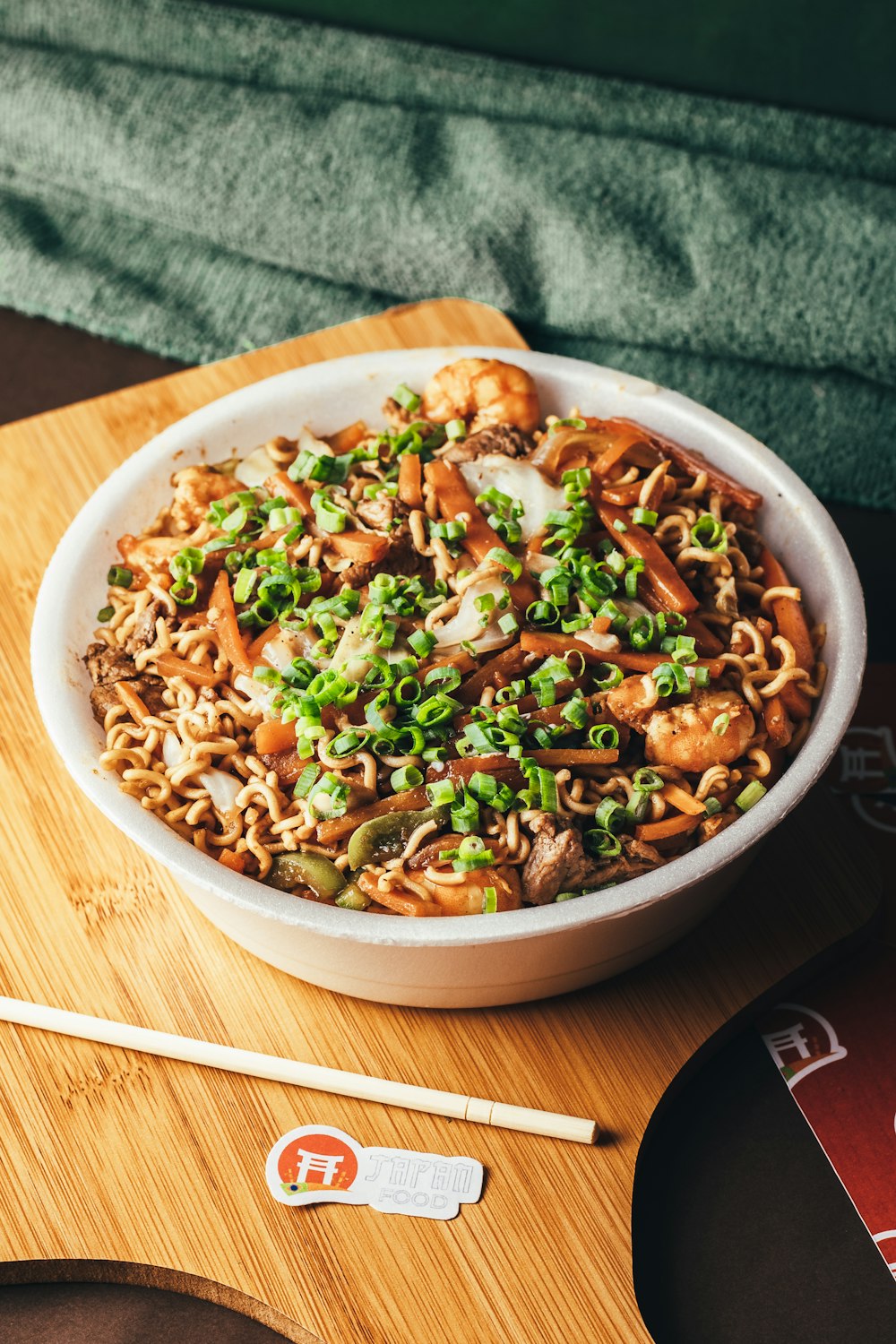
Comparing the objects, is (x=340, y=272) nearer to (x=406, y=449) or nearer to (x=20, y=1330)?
(x=406, y=449)

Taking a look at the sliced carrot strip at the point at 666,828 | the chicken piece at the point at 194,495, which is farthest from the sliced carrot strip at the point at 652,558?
the chicken piece at the point at 194,495

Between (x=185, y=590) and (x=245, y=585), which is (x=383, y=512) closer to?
(x=245, y=585)

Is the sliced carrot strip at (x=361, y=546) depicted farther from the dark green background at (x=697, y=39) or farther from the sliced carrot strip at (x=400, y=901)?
the dark green background at (x=697, y=39)

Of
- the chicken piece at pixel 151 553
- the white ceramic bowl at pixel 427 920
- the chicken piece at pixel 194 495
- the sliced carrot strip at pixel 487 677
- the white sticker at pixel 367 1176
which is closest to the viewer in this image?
the white ceramic bowl at pixel 427 920

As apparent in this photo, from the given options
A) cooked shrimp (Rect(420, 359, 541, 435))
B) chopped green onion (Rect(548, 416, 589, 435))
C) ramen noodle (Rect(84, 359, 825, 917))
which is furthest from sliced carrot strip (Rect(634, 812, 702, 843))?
cooked shrimp (Rect(420, 359, 541, 435))

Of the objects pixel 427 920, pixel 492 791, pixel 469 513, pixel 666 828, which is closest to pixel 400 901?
pixel 427 920

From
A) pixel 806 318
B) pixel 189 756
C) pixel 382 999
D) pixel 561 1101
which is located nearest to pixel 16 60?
pixel 806 318
